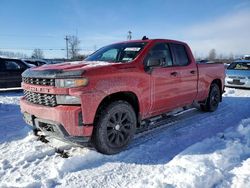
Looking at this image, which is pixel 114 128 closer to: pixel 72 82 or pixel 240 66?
pixel 72 82

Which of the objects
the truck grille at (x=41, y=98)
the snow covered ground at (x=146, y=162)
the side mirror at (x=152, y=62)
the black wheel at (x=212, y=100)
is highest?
the side mirror at (x=152, y=62)

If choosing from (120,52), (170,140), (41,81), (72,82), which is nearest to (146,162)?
(170,140)

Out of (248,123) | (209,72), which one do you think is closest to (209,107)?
(209,72)

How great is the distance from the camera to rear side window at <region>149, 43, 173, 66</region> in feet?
16.3

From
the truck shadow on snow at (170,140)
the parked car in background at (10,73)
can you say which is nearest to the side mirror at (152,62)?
the truck shadow on snow at (170,140)

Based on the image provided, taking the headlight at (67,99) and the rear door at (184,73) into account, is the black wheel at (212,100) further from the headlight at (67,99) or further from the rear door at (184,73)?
the headlight at (67,99)

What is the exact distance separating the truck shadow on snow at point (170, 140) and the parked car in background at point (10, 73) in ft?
28.0

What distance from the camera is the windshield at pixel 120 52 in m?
4.83

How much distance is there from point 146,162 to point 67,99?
1.48 metres

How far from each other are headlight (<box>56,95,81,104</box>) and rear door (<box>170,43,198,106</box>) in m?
2.49

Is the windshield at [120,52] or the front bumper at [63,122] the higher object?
the windshield at [120,52]

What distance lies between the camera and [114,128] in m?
4.20

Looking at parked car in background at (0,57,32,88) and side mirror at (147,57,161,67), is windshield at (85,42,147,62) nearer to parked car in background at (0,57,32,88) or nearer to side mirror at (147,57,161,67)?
side mirror at (147,57,161,67)

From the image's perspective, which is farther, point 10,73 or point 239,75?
point 10,73
